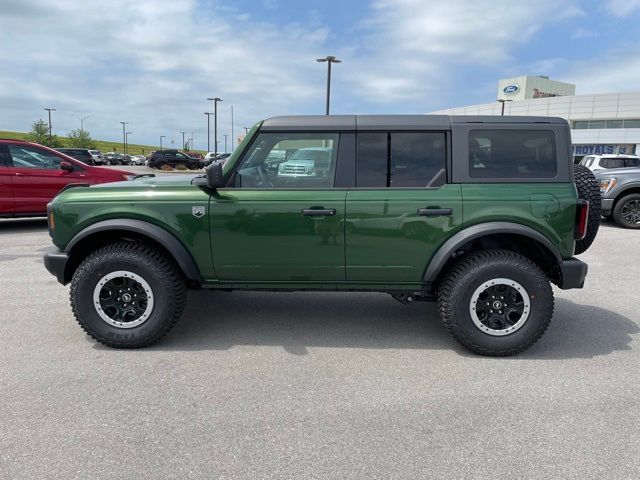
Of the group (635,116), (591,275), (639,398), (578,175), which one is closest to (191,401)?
(639,398)

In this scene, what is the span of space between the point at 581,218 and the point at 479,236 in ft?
2.66

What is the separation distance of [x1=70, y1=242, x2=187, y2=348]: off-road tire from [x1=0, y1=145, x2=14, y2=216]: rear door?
642 cm

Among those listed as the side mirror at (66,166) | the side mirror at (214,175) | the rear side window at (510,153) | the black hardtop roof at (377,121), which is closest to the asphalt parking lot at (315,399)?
the side mirror at (214,175)

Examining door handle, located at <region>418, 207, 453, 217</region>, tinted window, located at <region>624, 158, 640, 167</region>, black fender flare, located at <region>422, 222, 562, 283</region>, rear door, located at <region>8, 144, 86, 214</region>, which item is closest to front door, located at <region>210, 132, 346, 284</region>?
door handle, located at <region>418, 207, 453, 217</region>

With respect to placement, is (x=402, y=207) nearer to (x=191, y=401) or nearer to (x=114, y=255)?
(x=191, y=401)

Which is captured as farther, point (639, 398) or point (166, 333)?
point (166, 333)

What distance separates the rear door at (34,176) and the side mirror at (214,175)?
6880 millimetres

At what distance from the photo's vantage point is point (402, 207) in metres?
3.57

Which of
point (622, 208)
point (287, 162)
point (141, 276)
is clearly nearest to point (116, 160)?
point (622, 208)

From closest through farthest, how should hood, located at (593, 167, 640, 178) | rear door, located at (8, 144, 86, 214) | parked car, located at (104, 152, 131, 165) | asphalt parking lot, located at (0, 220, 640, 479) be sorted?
asphalt parking lot, located at (0, 220, 640, 479)
rear door, located at (8, 144, 86, 214)
hood, located at (593, 167, 640, 178)
parked car, located at (104, 152, 131, 165)

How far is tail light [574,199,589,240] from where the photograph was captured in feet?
11.7

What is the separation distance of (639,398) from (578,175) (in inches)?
76.4

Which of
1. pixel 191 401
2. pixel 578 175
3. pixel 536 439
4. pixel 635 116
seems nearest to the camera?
pixel 536 439

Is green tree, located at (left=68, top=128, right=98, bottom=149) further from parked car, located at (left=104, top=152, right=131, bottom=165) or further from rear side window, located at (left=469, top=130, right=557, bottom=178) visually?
rear side window, located at (left=469, top=130, right=557, bottom=178)
